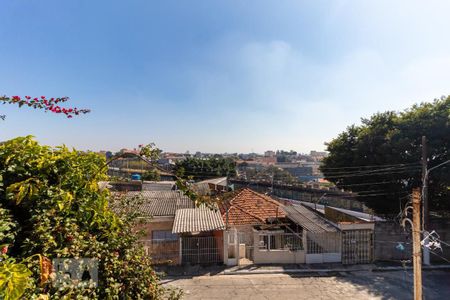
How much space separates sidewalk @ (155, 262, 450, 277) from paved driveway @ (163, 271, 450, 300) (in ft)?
→ 1.05

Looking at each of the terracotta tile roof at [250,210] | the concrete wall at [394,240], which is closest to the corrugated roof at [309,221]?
the terracotta tile roof at [250,210]

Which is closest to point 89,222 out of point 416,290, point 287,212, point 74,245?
point 74,245

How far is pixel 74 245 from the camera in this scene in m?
2.14

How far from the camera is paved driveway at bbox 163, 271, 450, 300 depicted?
9844 mm

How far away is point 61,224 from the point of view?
2209 mm

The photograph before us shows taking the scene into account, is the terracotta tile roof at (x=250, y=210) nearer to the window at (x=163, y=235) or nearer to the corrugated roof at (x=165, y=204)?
the corrugated roof at (x=165, y=204)

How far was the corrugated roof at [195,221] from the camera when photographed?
11.9 m

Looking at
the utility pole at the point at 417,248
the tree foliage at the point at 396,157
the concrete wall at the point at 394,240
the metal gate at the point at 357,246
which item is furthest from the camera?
the tree foliage at the point at 396,157

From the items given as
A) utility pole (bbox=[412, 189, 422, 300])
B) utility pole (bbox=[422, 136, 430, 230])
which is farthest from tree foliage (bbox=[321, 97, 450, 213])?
utility pole (bbox=[412, 189, 422, 300])

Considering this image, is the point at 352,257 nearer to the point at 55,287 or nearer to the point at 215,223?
the point at 215,223

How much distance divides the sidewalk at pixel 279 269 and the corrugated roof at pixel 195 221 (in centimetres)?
183

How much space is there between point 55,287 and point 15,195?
75 centimetres

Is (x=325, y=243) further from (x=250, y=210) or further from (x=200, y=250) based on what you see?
(x=200, y=250)

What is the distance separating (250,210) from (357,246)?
564 centimetres
